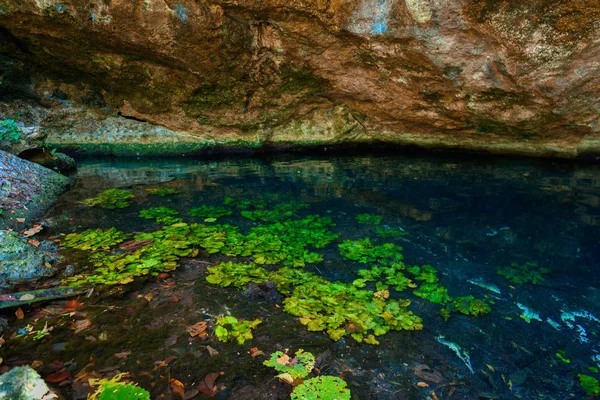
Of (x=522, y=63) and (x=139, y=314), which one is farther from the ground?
(x=522, y=63)

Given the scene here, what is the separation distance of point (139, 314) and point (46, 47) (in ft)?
30.9

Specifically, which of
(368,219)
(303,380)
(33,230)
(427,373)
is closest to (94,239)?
(33,230)

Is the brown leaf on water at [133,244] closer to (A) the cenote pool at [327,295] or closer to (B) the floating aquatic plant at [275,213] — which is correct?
(A) the cenote pool at [327,295]

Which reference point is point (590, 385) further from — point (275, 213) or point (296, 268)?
point (275, 213)

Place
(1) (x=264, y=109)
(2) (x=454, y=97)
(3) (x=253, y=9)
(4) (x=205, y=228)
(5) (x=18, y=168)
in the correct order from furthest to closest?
(1) (x=264, y=109) < (2) (x=454, y=97) < (3) (x=253, y=9) < (5) (x=18, y=168) < (4) (x=205, y=228)

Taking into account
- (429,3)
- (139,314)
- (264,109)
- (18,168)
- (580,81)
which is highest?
(429,3)

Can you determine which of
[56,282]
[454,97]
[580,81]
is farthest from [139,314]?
[580,81]

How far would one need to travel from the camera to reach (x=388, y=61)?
29.4 feet

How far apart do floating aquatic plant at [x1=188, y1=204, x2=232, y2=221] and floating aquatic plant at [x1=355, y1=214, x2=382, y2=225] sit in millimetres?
2241

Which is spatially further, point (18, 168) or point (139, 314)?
point (18, 168)

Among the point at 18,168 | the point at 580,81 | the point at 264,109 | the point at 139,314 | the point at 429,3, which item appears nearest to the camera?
the point at 139,314

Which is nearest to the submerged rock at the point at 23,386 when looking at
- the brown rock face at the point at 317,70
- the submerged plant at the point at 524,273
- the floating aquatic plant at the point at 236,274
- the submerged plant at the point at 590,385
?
the floating aquatic plant at the point at 236,274

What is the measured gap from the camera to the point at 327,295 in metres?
3.92

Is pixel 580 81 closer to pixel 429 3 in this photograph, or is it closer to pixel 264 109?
pixel 429 3
